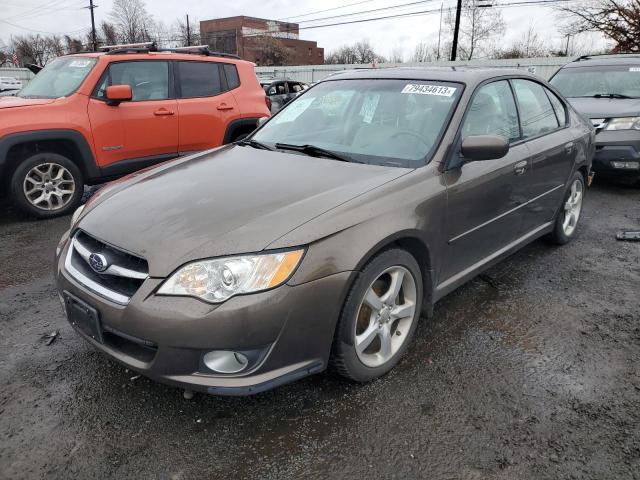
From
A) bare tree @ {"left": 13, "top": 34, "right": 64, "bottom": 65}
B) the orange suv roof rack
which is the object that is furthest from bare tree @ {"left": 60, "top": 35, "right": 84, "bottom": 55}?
the orange suv roof rack

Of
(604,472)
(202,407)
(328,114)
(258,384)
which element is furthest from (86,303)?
(604,472)

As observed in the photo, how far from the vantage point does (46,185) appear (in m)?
5.33

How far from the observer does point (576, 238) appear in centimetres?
489

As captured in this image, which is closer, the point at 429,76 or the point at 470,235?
the point at 470,235

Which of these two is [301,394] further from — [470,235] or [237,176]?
[470,235]

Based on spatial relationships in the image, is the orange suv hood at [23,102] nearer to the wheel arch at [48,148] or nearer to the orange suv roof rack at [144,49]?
the wheel arch at [48,148]

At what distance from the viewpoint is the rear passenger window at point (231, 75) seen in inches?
271

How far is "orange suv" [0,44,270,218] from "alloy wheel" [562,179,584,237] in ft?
14.6

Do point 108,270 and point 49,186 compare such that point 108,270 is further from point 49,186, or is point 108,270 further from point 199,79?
point 199,79

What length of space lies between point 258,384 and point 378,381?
0.81m

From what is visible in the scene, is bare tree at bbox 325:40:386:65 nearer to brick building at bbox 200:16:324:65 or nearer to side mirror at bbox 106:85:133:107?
brick building at bbox 200:16:324:65

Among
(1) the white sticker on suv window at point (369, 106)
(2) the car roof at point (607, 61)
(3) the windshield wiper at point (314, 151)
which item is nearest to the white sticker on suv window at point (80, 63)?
(3) the windshield wiper at point (314, 151)

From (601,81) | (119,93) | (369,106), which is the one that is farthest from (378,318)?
(601,81)

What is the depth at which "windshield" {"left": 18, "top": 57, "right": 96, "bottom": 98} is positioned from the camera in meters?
5.57
